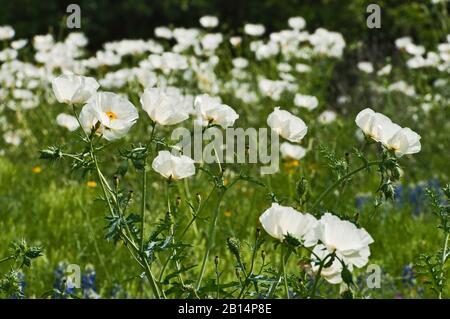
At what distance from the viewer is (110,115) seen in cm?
158

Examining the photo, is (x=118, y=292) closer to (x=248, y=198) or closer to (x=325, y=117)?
(x=248, y=198)

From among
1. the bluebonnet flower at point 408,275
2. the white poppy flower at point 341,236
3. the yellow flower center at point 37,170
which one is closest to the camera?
the white poppy flower at point 341,236

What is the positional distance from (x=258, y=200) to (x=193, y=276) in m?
1.11

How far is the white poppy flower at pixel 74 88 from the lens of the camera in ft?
5.27

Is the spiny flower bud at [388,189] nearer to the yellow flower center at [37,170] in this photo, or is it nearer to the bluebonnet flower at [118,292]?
the bluebonnet flower at [118,292]

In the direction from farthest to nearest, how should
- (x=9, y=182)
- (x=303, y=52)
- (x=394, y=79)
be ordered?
(x=394, y=79), (x=303, y=52), (x=9, y=182)

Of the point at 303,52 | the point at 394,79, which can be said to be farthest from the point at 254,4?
the point at 303,52

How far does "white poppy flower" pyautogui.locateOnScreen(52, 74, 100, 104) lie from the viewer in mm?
1606

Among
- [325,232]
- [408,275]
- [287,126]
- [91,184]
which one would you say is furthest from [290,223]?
[91,184]

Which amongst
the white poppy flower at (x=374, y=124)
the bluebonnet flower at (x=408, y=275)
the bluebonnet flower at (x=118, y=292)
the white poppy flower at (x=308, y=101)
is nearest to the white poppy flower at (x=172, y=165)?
the white poppy flower at (x=374, y=124)

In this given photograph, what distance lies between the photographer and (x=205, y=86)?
430 cm

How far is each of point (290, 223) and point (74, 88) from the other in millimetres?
543

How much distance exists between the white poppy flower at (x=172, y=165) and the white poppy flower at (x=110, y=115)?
10 cm
